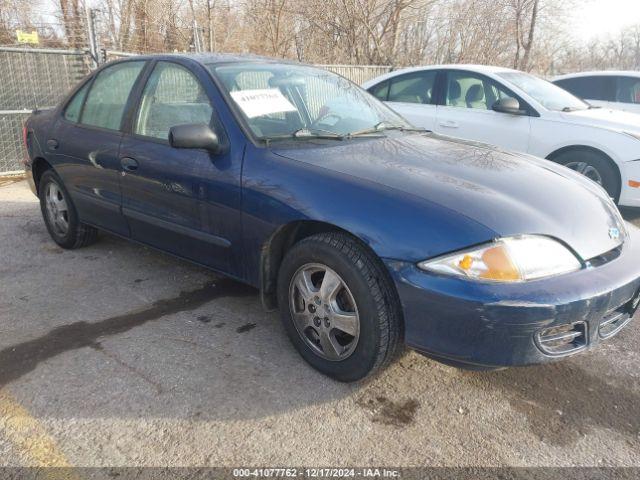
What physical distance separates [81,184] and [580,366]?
3.60 m

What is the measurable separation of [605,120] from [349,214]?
174 inches

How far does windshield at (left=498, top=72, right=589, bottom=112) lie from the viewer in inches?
235

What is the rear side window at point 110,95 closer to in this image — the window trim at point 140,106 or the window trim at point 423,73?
the window trim at point 140,106

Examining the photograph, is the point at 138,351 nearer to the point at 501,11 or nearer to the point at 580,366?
the point at 580,366

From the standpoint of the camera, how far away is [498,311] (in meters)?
2.10

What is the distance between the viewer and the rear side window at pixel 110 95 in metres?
3.72

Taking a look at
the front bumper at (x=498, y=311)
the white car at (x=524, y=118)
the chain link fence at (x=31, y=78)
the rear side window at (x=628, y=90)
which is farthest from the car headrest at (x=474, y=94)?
the chain link fence at (x=31, y=78)

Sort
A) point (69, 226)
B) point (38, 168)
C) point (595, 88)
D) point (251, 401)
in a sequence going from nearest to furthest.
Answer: point (251, 401) < point (69, 226) < point (38, 168) < point (595, 88)

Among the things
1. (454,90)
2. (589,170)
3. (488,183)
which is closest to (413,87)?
(454,90)

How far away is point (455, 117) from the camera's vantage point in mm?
6324

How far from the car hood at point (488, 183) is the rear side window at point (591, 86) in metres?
6.49

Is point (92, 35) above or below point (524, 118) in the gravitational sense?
above

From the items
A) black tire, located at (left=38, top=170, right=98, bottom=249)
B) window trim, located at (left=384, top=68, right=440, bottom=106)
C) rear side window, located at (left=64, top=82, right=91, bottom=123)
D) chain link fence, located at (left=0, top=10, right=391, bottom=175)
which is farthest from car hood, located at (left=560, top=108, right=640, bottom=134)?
chain link fence, located at (left=0, top=10, right=391, bottom=175)

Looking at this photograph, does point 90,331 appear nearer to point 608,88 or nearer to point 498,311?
point 498,311
